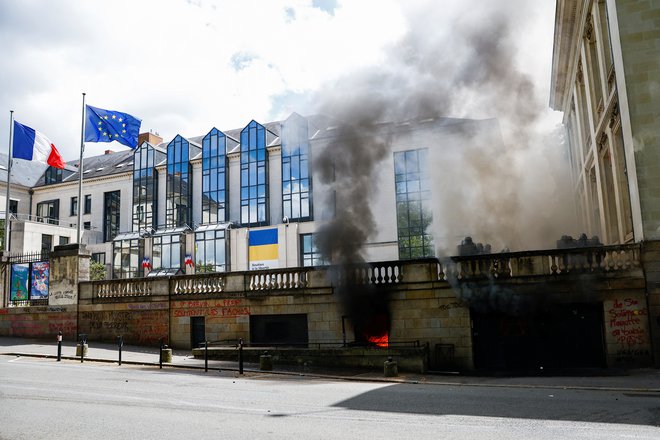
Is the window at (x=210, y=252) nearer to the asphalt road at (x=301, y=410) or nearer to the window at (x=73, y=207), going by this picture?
the window at (x=73, y=207)

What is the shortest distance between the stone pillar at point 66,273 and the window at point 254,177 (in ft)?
74.6

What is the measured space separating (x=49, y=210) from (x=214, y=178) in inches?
776

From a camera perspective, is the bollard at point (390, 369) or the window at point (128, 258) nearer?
the bollard at point (390, 369)

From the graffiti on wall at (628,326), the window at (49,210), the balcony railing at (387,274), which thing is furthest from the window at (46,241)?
the graffiti on wall at (628,326)

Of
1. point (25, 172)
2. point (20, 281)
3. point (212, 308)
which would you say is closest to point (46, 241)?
point (25, 172)

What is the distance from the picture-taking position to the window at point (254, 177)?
44250 mm

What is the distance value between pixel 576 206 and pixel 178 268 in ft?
100

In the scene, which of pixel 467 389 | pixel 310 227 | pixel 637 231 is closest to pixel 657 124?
pixel 637 231

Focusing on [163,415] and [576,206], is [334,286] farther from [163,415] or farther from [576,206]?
[576,206]

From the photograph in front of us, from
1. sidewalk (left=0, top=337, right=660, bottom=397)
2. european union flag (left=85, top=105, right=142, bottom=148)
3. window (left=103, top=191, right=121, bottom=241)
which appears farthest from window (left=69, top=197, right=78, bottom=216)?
sidewalk (left=0, top=337, right=660, bottom=397)

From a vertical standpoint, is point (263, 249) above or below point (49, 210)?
below

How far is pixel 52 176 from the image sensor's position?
55219mm

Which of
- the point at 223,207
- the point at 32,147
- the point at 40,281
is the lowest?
the point at 40,281

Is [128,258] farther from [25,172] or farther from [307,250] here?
[25,172]
